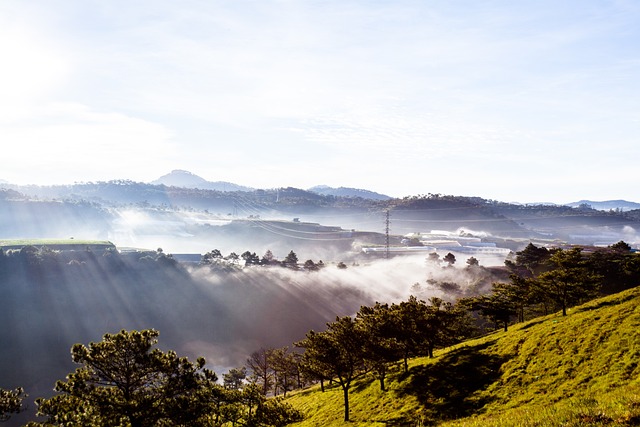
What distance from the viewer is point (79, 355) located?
26.6 meters

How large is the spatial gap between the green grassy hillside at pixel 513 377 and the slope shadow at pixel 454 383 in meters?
0.10

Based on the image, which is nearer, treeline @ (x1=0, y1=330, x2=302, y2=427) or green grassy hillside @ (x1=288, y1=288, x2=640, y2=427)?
treeline @ (x1=0, y1=330, x2=302, y2=427)

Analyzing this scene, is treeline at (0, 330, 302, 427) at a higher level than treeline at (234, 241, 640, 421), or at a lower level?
higher

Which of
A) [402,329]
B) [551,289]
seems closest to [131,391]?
[402,329]

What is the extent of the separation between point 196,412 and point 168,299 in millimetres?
188488

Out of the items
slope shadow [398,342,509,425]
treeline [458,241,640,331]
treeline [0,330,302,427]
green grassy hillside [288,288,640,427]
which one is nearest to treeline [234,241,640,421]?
treeline [458,241,640,331]

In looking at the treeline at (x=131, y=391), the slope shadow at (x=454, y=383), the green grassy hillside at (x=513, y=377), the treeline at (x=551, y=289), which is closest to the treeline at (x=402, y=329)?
the treeline at (x=551, y=289)

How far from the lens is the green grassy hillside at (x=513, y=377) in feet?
111

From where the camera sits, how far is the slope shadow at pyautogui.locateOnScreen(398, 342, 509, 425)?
3881 centimetres

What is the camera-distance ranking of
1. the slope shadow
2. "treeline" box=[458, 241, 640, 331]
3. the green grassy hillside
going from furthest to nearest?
1. "treeline" box=[458, 241, 640, 331]
2. the slope shadow
3. the green grassy hillside

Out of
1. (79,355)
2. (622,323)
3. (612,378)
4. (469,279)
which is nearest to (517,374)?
(612,378)

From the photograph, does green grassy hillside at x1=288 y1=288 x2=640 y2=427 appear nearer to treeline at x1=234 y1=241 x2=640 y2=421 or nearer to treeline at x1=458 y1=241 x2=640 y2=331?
treeline at x1=234 y1=241 x2=640 y2=421

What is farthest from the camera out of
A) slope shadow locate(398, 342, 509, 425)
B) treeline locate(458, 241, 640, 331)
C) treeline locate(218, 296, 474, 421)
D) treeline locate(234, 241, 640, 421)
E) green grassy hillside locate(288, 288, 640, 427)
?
treeline locate(458, 241, 640, 331)

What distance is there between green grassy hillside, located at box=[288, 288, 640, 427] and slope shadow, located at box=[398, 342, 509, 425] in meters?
0.10
